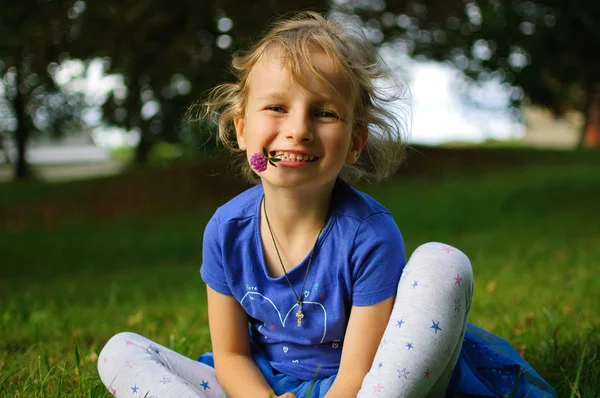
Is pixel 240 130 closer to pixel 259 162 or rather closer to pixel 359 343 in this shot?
pixel 259 162

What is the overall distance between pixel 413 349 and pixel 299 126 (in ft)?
2.28

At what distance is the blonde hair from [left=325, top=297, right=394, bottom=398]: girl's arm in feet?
1.72

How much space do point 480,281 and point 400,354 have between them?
277 centimetres

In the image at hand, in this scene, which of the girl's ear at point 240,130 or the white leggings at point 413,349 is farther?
the girl's ear at point 240,130

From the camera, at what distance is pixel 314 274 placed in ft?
6.80

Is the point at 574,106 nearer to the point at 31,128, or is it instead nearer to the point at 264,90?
the point at 31,128

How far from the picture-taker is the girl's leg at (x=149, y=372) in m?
1.97

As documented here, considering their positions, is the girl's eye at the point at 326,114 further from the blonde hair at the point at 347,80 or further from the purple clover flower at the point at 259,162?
the purple clover flower at the point at 259,162

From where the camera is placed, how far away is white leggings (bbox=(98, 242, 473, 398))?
1.85 meters

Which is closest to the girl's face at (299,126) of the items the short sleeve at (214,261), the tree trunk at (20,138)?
the short sleeve at (214,261)

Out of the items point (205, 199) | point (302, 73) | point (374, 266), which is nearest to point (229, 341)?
point (374, 266)

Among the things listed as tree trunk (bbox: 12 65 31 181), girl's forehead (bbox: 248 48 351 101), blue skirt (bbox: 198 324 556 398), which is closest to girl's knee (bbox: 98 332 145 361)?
blue skirt (bbox: 198 324 556 398)

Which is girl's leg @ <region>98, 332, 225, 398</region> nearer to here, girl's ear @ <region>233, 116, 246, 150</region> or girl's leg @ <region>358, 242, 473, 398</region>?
girl's leg @ <region>358, 242, 473, 398</region>

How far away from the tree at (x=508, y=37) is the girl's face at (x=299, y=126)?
743cm
